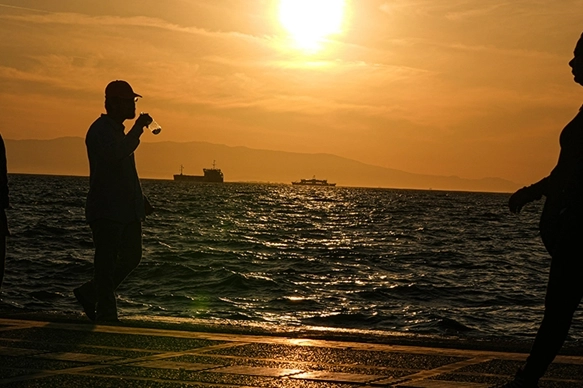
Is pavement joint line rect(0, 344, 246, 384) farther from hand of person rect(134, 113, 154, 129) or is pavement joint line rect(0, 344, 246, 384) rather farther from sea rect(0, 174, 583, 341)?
hand of person rect(134, 113, 154, 129)

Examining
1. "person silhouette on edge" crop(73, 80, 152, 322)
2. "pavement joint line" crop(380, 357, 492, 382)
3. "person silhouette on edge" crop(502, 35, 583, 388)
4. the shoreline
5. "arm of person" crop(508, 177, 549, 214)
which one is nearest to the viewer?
"person silhouette on edge" crop(502, 35, 583, 388)

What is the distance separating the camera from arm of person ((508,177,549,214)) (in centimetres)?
545

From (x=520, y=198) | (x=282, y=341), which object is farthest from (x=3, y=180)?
(x=520, y=198)

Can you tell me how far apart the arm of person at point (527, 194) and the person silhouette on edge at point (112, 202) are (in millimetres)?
3682

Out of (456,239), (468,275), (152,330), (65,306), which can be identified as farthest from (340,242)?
(152,330)

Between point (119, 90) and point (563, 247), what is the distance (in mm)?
4582

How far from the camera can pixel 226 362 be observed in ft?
20.6

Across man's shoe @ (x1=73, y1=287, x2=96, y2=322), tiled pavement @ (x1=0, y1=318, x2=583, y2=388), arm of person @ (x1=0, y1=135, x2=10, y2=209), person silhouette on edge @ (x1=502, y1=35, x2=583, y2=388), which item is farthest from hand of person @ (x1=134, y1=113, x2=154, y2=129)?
person silhouette on edge @ (x1=502, y1=35, x2=583, y2=388)

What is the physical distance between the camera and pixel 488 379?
19.0ft

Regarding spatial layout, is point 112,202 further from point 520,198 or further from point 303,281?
point 303,281

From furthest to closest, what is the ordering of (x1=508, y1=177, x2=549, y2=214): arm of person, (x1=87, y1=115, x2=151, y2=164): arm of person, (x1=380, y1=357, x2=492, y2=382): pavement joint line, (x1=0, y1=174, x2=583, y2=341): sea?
1. (x1=0, y1=174, x2=583, y2=341): sea
2. (x1=87, y1=115, x2=151, y2=164): arm of person
3. (x1=380, y1=357, x2=492, y2=382): pavement joint line
4. (x1=508, y1=177, x2=549, y2=214): arm of person

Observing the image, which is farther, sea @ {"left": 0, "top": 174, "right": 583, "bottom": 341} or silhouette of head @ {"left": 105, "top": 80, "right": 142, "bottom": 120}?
sea @ {"left": 0, "top": 174, "right": 583, "bottom": 341}

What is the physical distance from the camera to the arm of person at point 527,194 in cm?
545

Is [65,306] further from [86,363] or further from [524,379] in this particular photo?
[524,379]
